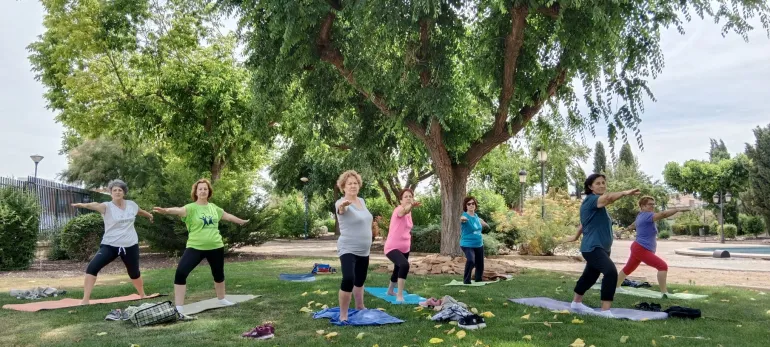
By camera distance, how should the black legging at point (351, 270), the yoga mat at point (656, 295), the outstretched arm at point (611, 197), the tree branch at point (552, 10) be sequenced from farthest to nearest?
the tree branch at point (552, 10) < the yoga mat at point (656, 295) < the black legging at point (351, 270) < the outstretched arm at point (611, 197)

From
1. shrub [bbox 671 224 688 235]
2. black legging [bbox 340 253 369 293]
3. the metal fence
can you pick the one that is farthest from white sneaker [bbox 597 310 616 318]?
shrub [bbox 671 224 688 235]

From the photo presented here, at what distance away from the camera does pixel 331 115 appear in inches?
569

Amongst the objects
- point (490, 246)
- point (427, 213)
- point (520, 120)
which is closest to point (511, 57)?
point (520, 120)

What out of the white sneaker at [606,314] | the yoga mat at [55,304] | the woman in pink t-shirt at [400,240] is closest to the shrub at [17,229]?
the yoga mat at [55,304]

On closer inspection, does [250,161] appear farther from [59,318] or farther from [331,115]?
[59,318]

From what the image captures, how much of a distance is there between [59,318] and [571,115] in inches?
405

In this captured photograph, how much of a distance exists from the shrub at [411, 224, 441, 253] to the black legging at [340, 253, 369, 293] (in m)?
13.4

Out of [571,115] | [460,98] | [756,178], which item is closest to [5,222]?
[460,98]

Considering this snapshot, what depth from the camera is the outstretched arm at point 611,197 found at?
573 centimetres

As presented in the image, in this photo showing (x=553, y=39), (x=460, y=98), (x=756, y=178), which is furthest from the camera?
(x=756, y=178)

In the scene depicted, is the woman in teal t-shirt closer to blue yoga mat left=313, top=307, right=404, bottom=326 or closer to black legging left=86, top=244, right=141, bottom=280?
blue yoga mat left=313, top=307, right=404, bottom=326

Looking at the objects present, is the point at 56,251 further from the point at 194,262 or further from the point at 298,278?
the point at 194,262

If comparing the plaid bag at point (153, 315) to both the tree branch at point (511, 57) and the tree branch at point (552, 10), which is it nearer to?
the tree branch at point (511, 57)

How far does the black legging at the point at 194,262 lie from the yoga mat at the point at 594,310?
3.94 metres
